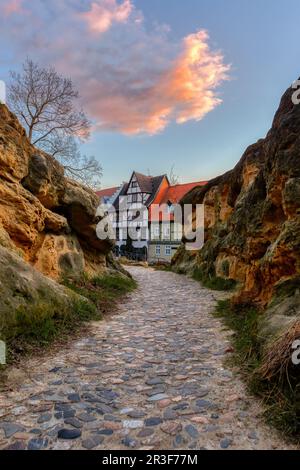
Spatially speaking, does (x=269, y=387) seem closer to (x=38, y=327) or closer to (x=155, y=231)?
(x=38, y=327)

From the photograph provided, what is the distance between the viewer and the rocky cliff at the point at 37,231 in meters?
5.71

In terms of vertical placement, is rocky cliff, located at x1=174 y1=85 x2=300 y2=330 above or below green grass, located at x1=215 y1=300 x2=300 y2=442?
above

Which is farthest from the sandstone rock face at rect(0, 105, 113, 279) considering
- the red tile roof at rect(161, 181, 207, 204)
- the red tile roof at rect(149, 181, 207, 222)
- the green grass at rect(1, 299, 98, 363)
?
the red tile roof at rect(161, 181, 207, 204)

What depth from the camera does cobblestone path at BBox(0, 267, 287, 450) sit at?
2781mm

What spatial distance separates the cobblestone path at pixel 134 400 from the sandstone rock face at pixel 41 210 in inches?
142

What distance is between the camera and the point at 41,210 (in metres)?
9.15

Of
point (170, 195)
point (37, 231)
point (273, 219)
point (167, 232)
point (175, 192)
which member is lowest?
point (37, 231)

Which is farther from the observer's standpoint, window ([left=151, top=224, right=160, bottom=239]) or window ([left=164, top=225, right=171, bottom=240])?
window ([left=151, top=224, right=160, bottom=239])

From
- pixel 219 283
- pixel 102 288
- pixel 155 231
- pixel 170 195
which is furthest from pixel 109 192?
pixel 102 288

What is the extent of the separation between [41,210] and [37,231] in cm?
63

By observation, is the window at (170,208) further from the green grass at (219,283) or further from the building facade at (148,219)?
the green grass at (219,283)

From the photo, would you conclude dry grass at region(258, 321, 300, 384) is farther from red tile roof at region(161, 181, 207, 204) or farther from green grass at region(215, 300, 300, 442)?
red tile roof at region(161, 181, 207, 204)

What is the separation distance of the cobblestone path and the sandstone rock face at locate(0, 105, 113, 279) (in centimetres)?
360
